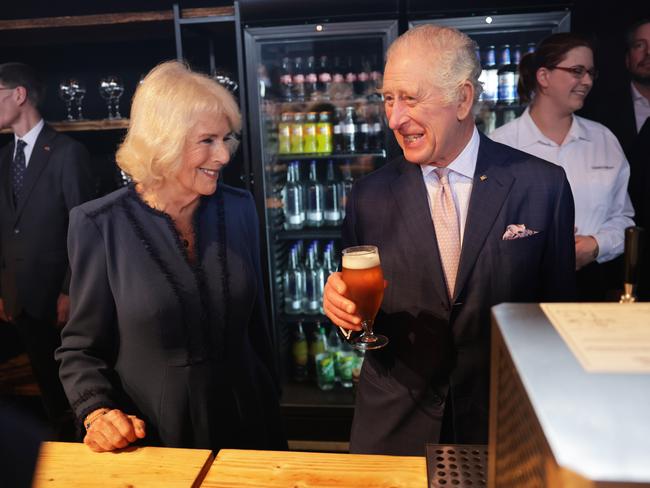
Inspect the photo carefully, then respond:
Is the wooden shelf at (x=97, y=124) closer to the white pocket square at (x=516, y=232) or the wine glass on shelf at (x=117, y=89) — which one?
the wine glass on shelf at (x=117, y=89)

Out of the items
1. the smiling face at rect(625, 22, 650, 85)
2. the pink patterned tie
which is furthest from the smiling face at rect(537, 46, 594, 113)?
the pink patterned tie

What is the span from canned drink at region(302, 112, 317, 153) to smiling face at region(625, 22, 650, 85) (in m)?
1.74

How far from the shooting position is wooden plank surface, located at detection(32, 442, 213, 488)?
3.77 ft

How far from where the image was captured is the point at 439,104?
1.71 m

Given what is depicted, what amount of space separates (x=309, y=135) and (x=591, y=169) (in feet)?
4.67

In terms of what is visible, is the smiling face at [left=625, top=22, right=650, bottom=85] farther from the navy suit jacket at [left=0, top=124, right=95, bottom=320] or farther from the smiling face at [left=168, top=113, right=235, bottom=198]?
the navy suit jacket at [left=0, top=124, right=95, bottom=320]

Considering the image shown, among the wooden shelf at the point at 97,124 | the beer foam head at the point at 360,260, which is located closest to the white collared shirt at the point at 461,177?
the beer foam head at the point at 360,260

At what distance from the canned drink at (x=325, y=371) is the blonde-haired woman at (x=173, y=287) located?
1540 mm

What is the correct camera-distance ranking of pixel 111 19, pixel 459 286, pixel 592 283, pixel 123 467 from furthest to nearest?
pixel 111 19
pixel 592 283
pixel 459 286
pixel 123 467

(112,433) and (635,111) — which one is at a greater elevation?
(635,111)

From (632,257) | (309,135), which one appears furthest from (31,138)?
(632,257)

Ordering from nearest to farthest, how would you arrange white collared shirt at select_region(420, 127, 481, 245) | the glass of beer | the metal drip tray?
the metal drip tray
the glass of beer
white collared shirt at select_region(420, 127, 481, 245)

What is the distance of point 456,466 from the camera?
111cm

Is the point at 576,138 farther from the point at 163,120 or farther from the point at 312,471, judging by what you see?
the point at 312,471
